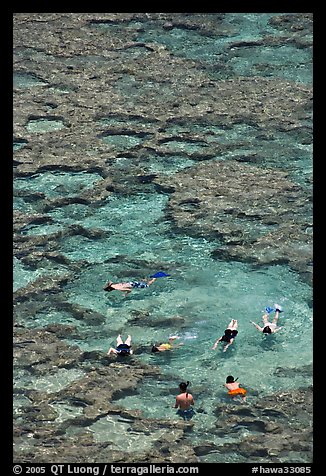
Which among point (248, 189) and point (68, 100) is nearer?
point (248, 189)

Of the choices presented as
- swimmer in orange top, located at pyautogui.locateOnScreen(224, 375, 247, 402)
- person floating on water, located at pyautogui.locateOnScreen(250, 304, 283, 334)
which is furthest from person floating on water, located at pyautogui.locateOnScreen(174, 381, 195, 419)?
person floating on water, located at pyautogui.locateOnScreen(250, 304, 283, 334)

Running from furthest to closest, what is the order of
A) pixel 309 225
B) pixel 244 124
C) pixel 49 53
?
pixel 49 53 < pixel 244 124 < pixel 309 225

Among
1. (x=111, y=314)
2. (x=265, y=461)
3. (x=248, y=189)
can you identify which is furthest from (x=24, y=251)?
(x=265, y=461)

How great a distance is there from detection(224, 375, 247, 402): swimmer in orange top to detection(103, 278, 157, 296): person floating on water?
205 centimetres

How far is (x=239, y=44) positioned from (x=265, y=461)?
28.0 feet

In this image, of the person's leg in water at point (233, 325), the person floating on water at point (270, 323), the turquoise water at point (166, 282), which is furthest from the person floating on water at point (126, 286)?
the person floating on water at point (270, 323)

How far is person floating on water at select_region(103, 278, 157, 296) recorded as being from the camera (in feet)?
54.0

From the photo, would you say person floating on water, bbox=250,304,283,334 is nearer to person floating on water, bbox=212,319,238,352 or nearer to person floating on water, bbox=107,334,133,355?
person floating on water, bbox=212,319,238,352

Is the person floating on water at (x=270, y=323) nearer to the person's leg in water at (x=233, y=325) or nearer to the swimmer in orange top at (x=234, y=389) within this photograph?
the person's leg in water at (x=233, y=325)

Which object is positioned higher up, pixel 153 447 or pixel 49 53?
pixel 49 53

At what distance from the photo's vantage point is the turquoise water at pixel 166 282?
15172mm

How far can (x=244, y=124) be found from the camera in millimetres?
19328

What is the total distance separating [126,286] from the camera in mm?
16500

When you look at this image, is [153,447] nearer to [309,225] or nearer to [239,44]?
[309,225]
